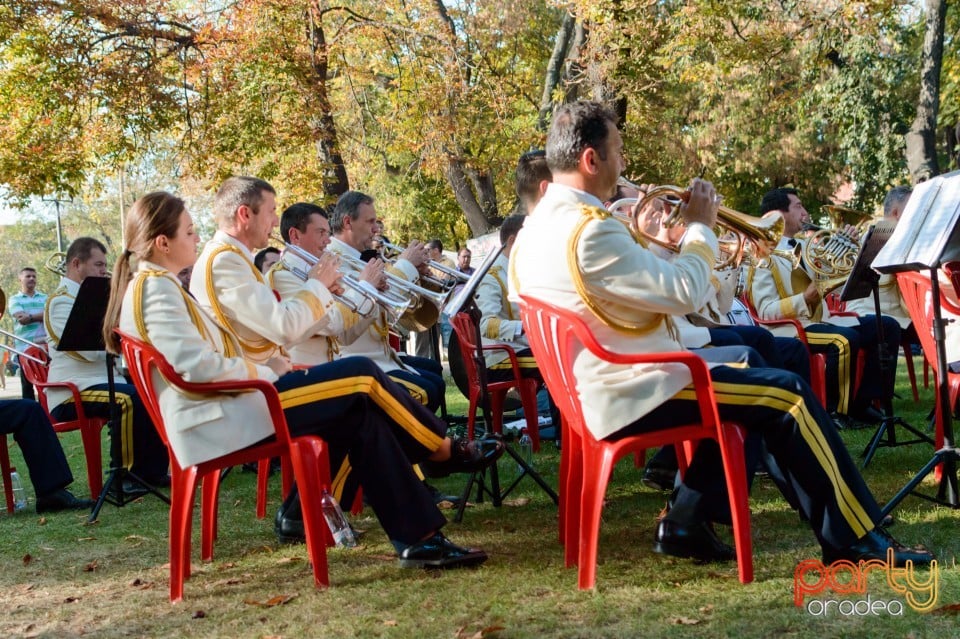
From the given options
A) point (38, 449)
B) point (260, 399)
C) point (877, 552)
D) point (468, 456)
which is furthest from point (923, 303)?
point (38, 449)

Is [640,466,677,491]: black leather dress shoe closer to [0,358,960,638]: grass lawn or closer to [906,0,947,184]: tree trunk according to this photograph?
[0,358,960,638]: grass lawn

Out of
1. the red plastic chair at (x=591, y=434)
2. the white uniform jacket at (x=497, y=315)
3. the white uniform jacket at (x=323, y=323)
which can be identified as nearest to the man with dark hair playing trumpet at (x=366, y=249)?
the white uniform jacket at (x=323, y=323)

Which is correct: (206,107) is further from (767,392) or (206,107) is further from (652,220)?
(767,392)

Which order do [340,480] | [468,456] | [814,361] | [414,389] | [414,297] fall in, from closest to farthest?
[468,456], [340,480], [414,297], [414,389], [814,361]

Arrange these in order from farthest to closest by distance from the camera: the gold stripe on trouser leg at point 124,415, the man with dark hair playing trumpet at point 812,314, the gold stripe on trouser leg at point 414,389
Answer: the man with dark hair playing trumpet at point 812,314 → the gold stripe on trouser leg at point 124,415 → the gold stripe on trouser leg at point 414,389

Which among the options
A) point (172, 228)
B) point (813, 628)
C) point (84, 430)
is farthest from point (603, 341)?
point (84, 430)

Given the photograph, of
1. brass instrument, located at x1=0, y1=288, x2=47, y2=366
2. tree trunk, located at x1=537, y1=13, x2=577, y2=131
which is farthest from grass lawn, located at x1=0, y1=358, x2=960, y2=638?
tree trunk, located at x1=537, y1=13, x2=577, y2=131

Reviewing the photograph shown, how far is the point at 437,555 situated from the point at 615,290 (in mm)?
1342

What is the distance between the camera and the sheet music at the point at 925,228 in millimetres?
4168

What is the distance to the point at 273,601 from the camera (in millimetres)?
3916

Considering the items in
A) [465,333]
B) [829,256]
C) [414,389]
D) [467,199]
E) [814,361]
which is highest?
[467,199]

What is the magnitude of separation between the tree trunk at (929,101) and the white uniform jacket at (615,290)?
42.9 feet

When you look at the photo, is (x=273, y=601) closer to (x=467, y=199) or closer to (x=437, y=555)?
(x=437, y=555)

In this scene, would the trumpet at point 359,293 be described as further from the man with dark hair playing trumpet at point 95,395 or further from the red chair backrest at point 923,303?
the red chair backrest at point 923,303
